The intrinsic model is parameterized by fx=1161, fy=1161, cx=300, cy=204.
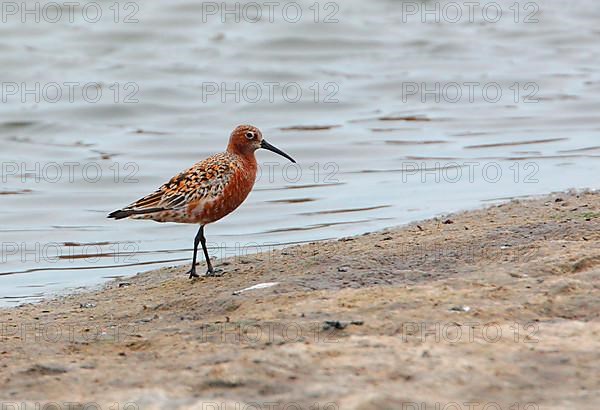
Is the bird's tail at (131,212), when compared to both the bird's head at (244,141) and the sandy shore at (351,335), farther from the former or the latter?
the bird's head at (244,141)

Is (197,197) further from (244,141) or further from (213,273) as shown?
(244,141)

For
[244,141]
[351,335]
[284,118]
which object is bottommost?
[351,335]

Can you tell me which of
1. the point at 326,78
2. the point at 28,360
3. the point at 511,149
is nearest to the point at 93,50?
the point at 326,78

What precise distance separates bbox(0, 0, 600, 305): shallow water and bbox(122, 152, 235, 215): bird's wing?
1654mm

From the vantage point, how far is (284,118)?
17.8 meters

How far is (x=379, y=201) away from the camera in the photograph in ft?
41.0

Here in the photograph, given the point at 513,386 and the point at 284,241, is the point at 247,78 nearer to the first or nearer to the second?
the point at 284,241

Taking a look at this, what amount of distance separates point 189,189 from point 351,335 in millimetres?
2948

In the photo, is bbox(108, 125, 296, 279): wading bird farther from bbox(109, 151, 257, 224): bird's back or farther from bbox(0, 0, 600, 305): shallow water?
bbox(0, 0, 600, 305): shallow water

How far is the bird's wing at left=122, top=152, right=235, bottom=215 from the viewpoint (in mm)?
8273

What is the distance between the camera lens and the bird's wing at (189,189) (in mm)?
8273

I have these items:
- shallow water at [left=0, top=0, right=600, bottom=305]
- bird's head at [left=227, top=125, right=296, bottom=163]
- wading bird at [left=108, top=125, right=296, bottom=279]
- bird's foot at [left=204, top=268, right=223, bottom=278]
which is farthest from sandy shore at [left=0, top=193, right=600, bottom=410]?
shallow water at [left=0, top=0, right=600, bottom=305]

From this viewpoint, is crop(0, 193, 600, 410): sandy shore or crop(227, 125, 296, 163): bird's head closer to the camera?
crop(0, 193, 600, 410): sandy shore

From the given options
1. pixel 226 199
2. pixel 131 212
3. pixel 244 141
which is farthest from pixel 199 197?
pixel 244 141
